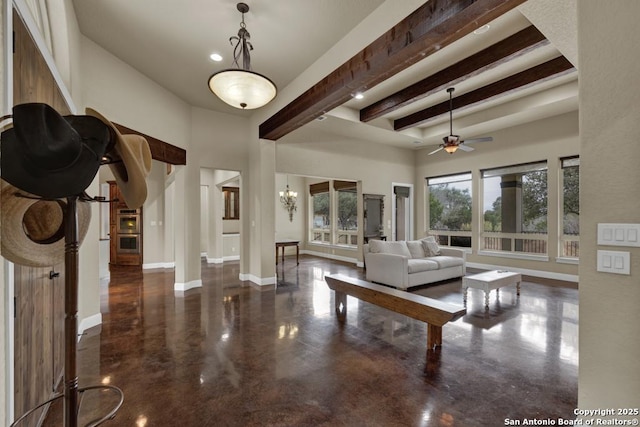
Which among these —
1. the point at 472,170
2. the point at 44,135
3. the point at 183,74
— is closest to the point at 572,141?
the point at 472,170

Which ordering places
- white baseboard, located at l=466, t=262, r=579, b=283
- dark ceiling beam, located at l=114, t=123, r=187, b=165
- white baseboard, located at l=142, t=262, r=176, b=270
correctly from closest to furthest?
dark ceiling beam, located at l=114, t=123, r=187, b=165 < white baseboard, located at l=466, t=262, r=579, b=283 < white baseboard, located at l=142, t=262, r=176, b=270

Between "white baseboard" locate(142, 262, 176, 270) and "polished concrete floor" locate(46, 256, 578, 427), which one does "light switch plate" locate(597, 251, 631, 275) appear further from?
"white baseboard" locate(142, 262, 176, 270)

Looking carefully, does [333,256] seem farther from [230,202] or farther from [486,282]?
[486,282]

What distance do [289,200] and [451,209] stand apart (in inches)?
Answer: 199

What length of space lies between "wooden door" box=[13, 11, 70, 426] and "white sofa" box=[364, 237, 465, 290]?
14.9 feet

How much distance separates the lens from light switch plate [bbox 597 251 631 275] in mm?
1445

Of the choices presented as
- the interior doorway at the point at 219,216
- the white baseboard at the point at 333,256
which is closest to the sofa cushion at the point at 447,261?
the white baseboard at the point at 333,256

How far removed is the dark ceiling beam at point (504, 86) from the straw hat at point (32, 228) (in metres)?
5.72

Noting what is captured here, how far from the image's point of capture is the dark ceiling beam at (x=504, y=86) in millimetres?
4180

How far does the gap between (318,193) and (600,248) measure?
28.5ft

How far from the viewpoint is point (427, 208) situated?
8.84 m

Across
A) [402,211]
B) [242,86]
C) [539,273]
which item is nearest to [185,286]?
[242,86]

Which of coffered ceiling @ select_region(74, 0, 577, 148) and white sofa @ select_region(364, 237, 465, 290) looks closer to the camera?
coffered ceiling @ select_region(74, 0, 577, 148)

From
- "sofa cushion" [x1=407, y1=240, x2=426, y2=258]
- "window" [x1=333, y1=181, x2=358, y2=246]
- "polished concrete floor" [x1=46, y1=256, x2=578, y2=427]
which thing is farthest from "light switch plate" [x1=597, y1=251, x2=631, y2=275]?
"window" [x1=333, y1=181, x2=358, y2=246]
